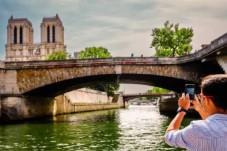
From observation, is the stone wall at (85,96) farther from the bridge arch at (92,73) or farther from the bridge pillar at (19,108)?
the bridge arch at (92,73)

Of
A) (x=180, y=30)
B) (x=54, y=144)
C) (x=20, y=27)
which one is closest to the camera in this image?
(x=54, y=144)

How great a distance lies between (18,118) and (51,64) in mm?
6099

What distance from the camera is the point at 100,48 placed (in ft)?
271

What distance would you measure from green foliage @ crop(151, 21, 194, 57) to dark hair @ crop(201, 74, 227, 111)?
5351cm

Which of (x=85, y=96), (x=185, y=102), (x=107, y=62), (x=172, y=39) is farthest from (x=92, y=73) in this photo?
(x=185, y=102)

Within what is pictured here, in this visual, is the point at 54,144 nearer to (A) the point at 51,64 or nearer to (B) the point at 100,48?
(A) the point at 51,64

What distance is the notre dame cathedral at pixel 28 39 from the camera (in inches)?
5876

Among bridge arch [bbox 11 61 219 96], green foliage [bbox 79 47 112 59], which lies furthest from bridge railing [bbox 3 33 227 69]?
green foliage [bbox 79 47 112 59]

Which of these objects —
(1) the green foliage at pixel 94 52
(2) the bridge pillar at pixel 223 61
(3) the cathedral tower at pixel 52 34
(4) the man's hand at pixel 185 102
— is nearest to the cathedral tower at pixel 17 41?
(3) the cathedral tower at pixel 52 34

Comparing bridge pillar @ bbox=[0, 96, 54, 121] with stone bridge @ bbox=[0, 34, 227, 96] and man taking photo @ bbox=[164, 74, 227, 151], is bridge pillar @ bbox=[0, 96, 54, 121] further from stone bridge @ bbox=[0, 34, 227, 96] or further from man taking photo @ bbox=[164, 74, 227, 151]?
man taking photo @ bbox=[164, 74, 227, 151]

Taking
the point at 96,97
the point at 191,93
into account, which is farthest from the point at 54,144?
the point at 96,97

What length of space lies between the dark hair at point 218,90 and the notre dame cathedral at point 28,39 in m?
149

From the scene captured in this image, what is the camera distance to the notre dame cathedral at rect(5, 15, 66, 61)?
149 metres

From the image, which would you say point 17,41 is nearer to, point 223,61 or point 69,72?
point 69,72
